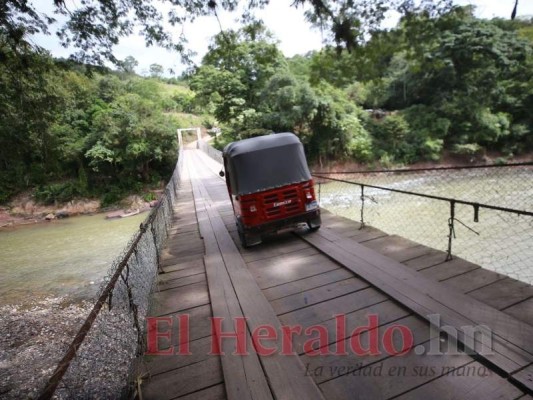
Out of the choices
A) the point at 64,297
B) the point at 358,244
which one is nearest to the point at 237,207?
the point at 358,244

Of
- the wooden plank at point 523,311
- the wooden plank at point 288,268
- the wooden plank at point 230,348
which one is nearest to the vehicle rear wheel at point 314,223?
the wooden plank at point 288,268

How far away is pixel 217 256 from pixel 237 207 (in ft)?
2.97

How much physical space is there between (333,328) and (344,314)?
23cm

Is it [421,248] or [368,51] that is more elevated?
[368,51]

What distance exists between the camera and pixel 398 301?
289 centimetres

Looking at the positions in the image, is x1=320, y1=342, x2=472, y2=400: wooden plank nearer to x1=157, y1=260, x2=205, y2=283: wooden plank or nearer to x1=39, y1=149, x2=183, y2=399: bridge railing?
x1=39, y1=149, x2=183, y2=399: bridge railing

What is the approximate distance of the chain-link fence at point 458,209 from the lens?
887cm

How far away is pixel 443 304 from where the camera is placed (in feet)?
8.98

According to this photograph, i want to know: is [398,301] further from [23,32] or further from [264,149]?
[23,32]

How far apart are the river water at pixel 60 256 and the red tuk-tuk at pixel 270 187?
7.70 metres

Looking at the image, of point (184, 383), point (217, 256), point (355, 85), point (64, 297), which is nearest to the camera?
point (184, 383)

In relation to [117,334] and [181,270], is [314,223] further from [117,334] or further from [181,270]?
[117,334]

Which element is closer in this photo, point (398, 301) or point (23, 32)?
point (398, 301)

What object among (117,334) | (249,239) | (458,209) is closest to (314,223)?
(249,239)
